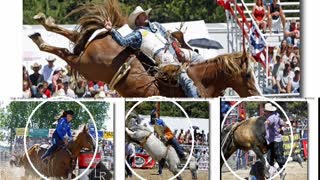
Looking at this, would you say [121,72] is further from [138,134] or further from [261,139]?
[261,139]

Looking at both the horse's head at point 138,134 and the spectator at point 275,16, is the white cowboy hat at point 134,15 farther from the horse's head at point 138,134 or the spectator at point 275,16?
the spectator at point 275,16

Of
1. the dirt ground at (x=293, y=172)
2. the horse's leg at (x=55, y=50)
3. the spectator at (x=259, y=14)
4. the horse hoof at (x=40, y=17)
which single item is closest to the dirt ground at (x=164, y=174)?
the dirt ground at (x=293, y=172)

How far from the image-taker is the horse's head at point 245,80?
37.5ft

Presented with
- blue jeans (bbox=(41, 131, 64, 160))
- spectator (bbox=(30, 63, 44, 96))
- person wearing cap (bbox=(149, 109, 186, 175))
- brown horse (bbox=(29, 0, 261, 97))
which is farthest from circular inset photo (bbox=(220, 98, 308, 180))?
spectator (bbox=(30, 63, 44, 96))

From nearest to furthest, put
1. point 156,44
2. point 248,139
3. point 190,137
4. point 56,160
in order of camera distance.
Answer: point 190,137, point 248,139, point 56,160, point 156,44

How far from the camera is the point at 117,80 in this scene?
38.0 ft

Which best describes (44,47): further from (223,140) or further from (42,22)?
(223,140)

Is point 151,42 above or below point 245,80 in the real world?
above

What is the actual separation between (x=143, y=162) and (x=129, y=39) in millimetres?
1442

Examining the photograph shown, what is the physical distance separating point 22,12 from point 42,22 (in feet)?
0.85

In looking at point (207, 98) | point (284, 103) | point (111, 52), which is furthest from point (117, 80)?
point (284, 103)

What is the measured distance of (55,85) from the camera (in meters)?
11.6

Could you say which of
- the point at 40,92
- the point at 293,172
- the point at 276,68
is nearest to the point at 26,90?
the point at 40,92

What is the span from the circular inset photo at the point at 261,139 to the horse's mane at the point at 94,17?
1.61m
